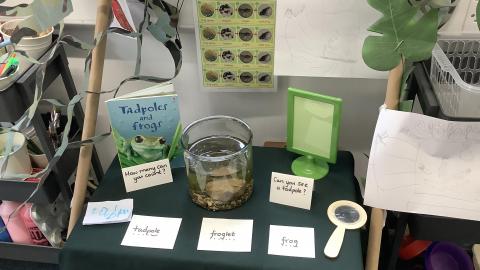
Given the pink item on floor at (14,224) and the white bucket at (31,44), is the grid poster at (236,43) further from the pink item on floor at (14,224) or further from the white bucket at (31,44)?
the pink item on floor at (14,224)

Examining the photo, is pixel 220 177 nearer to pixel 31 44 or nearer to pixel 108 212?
pixel 108 212

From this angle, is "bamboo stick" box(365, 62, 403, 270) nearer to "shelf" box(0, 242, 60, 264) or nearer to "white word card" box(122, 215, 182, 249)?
"white word card" box(122, 215, 182, 249)

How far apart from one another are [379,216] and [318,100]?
27 cm

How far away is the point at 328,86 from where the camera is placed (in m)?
1.21

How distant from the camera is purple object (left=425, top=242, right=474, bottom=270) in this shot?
47.2 inches

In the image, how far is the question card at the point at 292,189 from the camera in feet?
3.19

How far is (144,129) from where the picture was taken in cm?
107

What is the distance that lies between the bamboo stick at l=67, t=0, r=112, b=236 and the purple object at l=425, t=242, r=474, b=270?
0.91 metres

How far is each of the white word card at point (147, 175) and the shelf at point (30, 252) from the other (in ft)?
1.59

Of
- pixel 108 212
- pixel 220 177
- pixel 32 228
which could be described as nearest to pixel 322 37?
pixel 220 177

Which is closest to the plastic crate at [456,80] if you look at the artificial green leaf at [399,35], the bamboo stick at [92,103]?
the artificial green leaf at [399,35]

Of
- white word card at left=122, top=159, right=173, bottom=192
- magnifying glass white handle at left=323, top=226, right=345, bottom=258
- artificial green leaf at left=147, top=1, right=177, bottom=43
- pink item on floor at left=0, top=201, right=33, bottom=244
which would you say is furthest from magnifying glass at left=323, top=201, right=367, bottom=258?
pink item on floor at left=0, top=201, right=33, bottom=244

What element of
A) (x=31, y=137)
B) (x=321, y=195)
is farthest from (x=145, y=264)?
(x=31, y=137)

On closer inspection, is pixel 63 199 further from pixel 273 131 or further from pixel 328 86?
pixel 328 86
